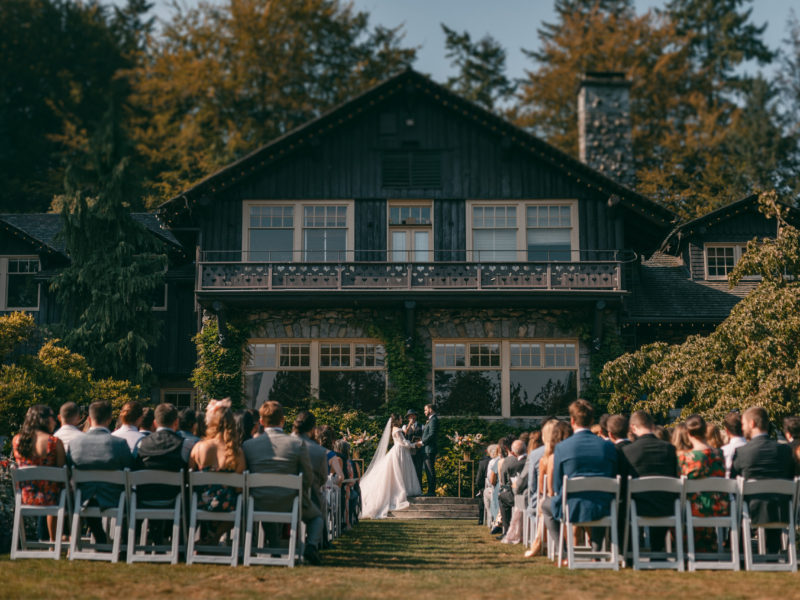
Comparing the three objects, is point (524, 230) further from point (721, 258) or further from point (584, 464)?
point (584, 464)

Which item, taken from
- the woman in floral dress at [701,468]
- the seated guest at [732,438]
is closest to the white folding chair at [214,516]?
the woman in floral dress at [701,468]

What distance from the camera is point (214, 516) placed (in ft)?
30.4

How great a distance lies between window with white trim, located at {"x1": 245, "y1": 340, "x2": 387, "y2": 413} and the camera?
23531 millimetres

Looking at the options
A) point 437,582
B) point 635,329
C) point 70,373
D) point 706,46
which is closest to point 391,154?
point 635,329

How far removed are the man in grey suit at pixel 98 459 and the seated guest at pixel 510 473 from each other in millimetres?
5724

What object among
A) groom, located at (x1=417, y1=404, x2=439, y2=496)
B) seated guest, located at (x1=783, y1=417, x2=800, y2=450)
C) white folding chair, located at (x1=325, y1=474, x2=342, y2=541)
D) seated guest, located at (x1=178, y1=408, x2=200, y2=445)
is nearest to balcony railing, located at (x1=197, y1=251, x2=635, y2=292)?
groom, located at (x1=417, y1=404, x2=439, y2=496)

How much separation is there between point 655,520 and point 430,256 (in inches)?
608

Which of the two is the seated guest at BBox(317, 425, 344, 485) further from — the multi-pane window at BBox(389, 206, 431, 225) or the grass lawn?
the multi-pane window at BBox(389, 206, 431, 225)

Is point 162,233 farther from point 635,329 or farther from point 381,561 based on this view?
point 381,561

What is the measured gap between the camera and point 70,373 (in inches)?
876

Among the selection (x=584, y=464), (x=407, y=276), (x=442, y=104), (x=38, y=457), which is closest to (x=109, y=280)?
(x=407, y=276)

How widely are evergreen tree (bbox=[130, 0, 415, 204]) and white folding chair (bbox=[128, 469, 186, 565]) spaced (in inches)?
1101

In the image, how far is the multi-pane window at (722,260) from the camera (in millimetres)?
26562

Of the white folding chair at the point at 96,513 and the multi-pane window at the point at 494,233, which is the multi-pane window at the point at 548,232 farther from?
the white folding chair at the point at 96,513
